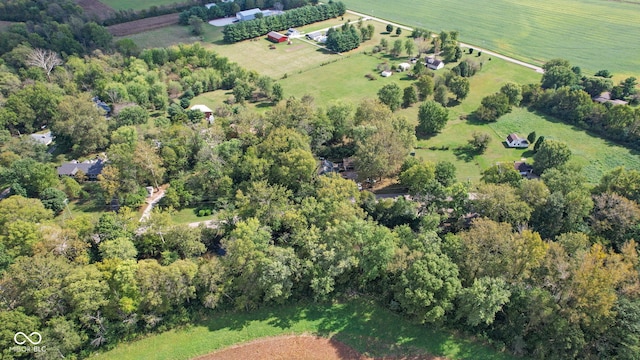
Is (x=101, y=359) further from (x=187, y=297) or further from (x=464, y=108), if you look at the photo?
(x=464, y=108)

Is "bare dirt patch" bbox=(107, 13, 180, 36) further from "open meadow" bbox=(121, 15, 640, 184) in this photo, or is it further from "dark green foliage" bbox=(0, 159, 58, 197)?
"dark green foliage" bbox=(0, 159, 58, 197)

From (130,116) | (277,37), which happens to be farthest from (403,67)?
(130,116)

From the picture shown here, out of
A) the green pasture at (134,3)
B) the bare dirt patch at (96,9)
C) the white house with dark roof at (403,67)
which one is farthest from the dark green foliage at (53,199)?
the green pasture at (134,3)

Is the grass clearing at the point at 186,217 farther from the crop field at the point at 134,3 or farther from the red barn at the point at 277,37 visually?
the crop field at the point at 134,3

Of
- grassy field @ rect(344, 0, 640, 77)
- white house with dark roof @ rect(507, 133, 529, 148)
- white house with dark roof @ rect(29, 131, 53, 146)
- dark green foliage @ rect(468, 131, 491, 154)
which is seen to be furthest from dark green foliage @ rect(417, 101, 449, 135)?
white house with dark roof @ rect(29, 131, 53, 146)

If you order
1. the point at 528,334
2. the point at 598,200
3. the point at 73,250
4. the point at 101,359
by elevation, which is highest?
the point at 598,200

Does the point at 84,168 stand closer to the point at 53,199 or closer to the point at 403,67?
the point at 53,199

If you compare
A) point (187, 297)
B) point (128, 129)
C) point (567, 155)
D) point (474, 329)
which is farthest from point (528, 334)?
point (128, 129)
